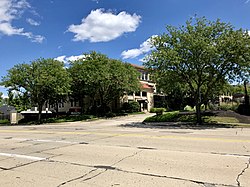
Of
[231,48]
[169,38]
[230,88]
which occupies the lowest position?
[230,88]

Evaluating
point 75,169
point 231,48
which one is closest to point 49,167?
point 75,169

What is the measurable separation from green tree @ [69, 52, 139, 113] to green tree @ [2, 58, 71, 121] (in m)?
3.61

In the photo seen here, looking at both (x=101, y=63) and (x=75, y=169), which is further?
(x=101, y=63)

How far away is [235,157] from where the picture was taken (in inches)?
292

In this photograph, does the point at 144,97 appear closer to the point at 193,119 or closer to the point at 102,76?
the point at 102,76

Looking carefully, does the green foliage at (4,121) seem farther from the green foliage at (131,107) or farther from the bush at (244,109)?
the bush at (244,109)

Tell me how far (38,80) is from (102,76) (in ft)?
29.6

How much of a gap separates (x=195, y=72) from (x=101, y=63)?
19.0 metres

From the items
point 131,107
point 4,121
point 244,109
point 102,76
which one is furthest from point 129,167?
point 4,121

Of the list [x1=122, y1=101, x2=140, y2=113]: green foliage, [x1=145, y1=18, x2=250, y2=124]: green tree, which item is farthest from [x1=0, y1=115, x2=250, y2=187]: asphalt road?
[x1=122, y1=101, x2=140, y2=113]: green foliage

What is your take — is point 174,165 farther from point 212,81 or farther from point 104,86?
point 104,86

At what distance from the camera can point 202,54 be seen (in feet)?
66.8

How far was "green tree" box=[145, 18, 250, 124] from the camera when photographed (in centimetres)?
1944

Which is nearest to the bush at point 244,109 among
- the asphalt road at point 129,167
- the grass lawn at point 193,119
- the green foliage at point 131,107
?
the grass lawn at point 193,119
